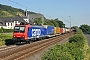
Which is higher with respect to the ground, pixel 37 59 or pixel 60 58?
pixel 60 58

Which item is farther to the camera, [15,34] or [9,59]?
[15,34]

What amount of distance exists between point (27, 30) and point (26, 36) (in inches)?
37.1

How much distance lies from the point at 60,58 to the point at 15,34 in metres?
25.0

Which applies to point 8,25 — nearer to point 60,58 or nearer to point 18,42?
point 18,42

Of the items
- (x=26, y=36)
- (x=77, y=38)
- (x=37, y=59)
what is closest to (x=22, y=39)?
(x=26, y=36)

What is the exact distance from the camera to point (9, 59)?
17.9 m

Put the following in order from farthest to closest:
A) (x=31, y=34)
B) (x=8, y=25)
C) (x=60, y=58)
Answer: (x=8, y=25), (x=31, y=34), (x=60, y=58)

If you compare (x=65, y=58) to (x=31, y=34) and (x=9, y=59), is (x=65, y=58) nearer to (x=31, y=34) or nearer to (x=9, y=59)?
(x=9, y=59)

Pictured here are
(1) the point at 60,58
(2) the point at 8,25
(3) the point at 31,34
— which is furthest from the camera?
(2) the point at 8,25

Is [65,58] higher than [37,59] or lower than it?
higher

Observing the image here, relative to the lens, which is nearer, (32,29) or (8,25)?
(32,29)

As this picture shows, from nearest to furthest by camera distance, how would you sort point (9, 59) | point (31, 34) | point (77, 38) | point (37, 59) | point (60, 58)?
point (60, 58) < point (9, 59) < point (37, 59) < point (77, 38) < point (31, 34)

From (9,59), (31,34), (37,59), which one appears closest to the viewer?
(9,59)

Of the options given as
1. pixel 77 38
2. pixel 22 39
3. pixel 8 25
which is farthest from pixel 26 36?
pixel 8 25
